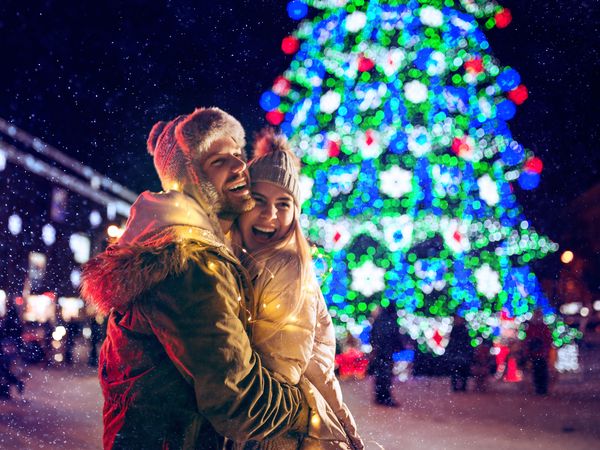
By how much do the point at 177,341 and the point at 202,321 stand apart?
11 cm

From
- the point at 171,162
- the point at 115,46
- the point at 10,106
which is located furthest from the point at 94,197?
the point at 171,162

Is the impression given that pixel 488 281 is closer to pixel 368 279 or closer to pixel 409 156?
pixel 368 279

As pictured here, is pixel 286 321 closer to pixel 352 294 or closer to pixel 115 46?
pixel 352 294

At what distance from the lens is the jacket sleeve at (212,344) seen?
160cm

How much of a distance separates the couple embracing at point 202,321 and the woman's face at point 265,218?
6.2 inches

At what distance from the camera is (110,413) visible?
70.8 inches

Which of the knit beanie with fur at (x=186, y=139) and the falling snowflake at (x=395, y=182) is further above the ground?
the falling snowflake at (x=395, y=182)

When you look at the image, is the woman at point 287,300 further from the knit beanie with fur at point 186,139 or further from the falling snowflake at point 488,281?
the falling snowflake at point 488,281

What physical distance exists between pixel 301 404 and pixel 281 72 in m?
7.24

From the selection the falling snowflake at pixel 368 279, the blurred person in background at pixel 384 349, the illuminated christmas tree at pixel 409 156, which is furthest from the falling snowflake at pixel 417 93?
the blurred person in background at pixel 384 349

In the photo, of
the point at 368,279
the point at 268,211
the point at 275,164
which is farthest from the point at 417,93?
the point at 268,211

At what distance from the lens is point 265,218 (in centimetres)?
237

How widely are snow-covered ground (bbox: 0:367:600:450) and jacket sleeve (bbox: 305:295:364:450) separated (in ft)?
12.6

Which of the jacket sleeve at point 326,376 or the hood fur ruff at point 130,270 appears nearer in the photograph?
the hood fur ruff at point 130,270
